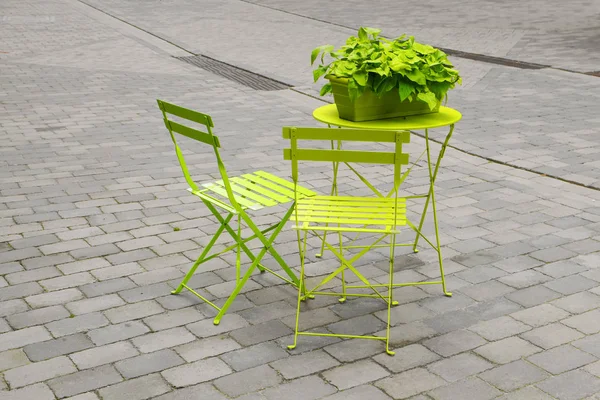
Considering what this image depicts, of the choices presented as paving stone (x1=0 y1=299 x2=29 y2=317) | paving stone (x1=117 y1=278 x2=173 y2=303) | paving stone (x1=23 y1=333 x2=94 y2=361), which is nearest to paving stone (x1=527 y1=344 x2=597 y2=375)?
paving stone (x1=117 y1=278 x2=173 y2=303)

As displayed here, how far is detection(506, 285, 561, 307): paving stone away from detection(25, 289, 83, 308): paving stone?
2439 mm

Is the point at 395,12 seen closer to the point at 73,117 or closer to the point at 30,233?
the point at 73,117

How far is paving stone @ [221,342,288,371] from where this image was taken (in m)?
3.78

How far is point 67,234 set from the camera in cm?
552

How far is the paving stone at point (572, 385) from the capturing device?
3502 mm

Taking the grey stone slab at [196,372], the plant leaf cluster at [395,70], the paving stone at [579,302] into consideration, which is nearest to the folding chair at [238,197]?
the grey stone slab at [196,372]

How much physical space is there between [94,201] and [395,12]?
587 inches

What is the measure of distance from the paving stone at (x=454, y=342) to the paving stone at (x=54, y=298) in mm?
1981

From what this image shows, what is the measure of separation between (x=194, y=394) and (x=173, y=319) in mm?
798

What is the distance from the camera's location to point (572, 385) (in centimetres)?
357

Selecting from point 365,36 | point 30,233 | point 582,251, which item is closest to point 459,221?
point 582,251

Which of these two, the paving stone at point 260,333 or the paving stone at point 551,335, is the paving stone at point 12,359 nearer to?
the paving stone at point 260,333

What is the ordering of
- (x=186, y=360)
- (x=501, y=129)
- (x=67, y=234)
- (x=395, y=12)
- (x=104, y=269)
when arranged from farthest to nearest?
(x=395, y=12), (x=501, y=129), (x=67, y=234), (x=104, y=269), (x=186, y=360)

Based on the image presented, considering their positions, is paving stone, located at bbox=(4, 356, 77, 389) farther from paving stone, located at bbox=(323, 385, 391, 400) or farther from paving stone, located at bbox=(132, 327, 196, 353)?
paving stone, located at bbox=(323, 385, 391, 400)
